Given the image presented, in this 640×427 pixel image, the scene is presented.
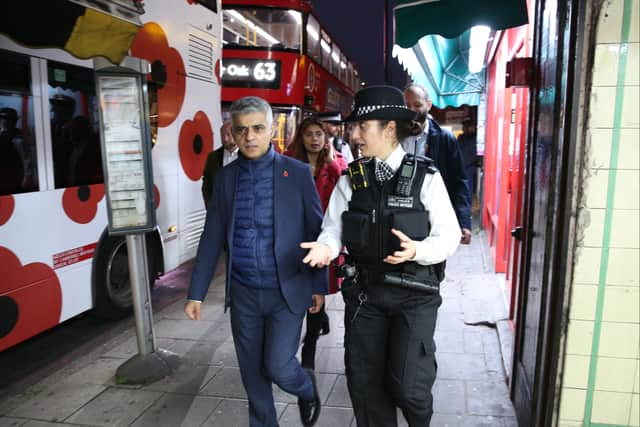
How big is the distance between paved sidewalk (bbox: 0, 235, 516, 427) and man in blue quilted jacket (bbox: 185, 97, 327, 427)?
662 mm

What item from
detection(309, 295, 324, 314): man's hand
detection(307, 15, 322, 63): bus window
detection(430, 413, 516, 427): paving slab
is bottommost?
detection(430, 413, 516, 427): paving slab

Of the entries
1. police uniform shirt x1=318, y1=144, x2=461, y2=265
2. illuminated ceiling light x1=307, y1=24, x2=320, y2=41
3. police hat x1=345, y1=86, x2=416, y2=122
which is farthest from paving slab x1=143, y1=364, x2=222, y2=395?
illuminated ceiling light x1=307, y1=24, x2=320, y2=41

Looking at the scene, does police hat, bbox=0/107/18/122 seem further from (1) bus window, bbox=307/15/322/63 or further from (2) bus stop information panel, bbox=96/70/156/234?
(1) bus window, bbox=307/15/322/63

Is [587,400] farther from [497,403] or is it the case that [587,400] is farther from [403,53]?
[403,53]

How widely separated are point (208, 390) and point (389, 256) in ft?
6.95

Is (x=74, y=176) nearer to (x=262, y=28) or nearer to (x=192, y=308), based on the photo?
(x=192, y=308)

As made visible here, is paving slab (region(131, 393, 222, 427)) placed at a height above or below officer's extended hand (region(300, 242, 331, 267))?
below

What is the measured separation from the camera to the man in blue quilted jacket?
2.81 m

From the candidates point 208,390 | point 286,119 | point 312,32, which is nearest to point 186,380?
point 208,390

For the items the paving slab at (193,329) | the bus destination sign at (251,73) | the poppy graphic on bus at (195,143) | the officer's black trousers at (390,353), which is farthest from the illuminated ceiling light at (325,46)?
the officer's black trousers at (390,353)

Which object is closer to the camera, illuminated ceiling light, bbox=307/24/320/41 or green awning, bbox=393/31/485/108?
green awning, bbox=393/31/485/108

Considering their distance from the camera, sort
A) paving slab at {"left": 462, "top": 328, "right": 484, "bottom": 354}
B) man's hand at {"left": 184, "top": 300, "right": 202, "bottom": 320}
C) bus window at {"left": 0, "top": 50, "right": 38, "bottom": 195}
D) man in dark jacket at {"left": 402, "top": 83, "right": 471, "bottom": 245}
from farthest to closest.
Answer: paving slab at {"left": 462, "top": 328, "right": 484, "bottom": 354}, man in dark jacket at {"left": 402, "top": 83, "right": 471, "bottom": 245}, bus window at {"left": 0, "top": 50, "right": 38, "bottom": 195}, man's hand at {"left": 184, "top": 300, "right": 202, "bottom": 320}

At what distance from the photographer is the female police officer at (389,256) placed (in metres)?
2.42

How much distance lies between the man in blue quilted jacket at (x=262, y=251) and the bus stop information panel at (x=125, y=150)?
3.70ft
